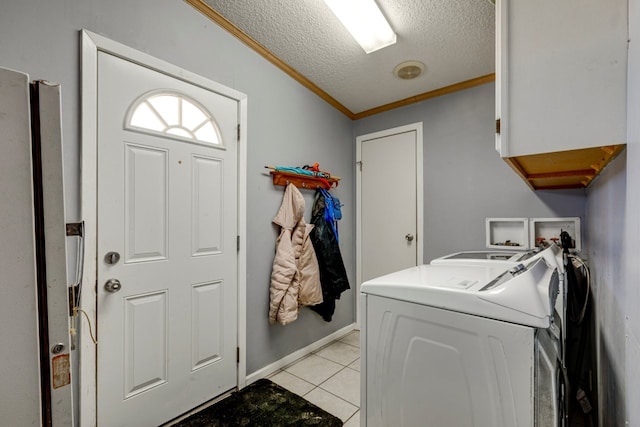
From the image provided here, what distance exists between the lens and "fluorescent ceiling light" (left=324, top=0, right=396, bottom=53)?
1686 millimetres

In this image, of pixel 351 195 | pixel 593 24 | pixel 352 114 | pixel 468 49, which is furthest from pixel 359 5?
pixel 351 195

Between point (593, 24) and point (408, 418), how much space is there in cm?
144

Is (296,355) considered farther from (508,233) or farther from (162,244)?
(508,233)

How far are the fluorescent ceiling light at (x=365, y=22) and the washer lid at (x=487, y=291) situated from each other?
1621 millimetres

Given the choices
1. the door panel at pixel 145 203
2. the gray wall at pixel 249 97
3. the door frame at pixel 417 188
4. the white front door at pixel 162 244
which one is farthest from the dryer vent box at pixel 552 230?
the door panel at pixel 145 203

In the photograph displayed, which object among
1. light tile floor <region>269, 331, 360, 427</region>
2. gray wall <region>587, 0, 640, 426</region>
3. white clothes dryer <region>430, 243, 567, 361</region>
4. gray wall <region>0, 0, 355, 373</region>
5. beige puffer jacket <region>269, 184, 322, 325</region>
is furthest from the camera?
beige puffer jacket <region>269, 184, 322, 325</region>

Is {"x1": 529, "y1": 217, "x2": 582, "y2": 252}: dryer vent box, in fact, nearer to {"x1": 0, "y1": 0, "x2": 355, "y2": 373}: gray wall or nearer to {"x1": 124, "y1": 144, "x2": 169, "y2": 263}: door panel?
{"x1": 0, "y1": 0, "x2": 355, "y2": 373}: gray wall

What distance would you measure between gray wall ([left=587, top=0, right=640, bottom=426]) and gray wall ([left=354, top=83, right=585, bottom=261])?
1079 millimetres

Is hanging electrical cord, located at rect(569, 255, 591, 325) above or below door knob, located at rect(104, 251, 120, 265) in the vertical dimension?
below

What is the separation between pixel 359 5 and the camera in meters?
1.70

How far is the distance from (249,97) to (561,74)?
1.84 meters

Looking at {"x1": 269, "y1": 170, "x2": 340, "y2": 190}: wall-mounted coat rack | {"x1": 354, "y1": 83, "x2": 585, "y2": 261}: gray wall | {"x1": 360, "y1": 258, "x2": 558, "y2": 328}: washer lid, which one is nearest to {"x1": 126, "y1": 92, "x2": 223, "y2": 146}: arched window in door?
{"x1": 269, "y1": 170, "x2": 340, "y2": 190}: wall-mounted coat rack

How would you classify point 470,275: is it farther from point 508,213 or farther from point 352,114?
point 352,114

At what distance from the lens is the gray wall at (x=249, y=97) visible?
1243 millimetres
